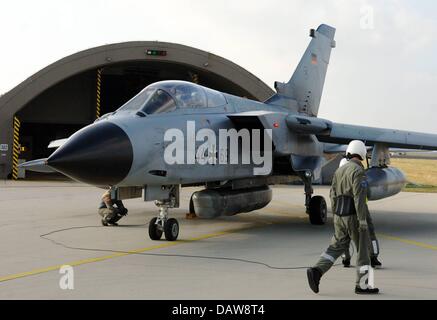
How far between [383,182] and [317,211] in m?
1.69

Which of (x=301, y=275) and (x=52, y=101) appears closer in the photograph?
(x=301, y=275)

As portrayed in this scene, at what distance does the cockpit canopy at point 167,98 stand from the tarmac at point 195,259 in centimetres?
217

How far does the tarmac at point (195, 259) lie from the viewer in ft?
17.0

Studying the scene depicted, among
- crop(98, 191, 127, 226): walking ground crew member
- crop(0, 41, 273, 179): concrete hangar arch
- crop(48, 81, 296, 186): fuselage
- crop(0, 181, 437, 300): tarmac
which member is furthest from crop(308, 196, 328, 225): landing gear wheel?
crop(0, 41, 273, 179): concrete hangar arch

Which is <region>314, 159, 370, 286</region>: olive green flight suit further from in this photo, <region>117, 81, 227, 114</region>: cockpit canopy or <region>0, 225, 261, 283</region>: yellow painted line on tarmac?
<region>117, 81, 227, 114</region>: cockpit canopy

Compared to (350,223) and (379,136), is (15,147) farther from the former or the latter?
(350,223)

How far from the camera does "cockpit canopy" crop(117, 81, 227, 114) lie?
321 inches

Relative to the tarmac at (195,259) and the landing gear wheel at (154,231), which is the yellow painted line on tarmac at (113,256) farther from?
the landing gear wheel at (154,231)

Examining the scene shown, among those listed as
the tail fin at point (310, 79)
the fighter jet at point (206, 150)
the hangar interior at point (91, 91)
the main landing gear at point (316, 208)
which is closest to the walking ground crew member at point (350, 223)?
the fighter jet at point (206, 150)

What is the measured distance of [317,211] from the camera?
37.1 ft

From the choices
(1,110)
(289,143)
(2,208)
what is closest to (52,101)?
(1,110)

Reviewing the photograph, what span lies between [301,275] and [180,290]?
1.58 meters
